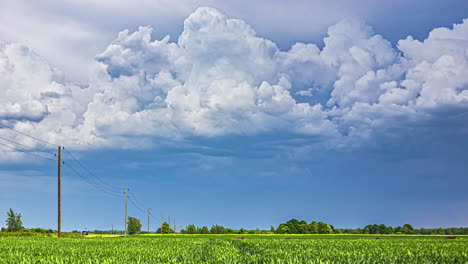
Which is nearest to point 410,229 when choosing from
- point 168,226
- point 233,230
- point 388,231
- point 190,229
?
point 388,231

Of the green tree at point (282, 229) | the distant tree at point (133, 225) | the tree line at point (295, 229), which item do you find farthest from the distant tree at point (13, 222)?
the green tree at point (282, 229)

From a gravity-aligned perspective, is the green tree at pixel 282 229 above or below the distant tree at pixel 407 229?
above

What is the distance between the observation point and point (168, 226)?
170875 mm

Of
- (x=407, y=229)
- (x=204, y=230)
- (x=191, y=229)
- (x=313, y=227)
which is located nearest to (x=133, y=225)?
(x=191, y=229)

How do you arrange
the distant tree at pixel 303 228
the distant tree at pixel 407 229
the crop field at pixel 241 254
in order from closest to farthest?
1. the crop field at pixel 241 254
2. the distant tree at pixel 407 229
3. the distant tree at pixel 303 228

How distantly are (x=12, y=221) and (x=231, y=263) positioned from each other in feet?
535

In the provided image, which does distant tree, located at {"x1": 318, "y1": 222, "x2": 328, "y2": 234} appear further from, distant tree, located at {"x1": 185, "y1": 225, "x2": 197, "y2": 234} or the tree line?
distant tree, located at {"x1": 185, "y1": 225, "x2": 197, "y2": 234}

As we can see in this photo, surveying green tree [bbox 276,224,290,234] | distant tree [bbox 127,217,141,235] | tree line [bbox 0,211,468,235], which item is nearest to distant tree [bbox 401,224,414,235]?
tree line [bbox 0,211,468,235]

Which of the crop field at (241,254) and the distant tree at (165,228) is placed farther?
the distant tree at (165,228)

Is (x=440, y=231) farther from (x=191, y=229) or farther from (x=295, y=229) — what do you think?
(x=191, y=229)

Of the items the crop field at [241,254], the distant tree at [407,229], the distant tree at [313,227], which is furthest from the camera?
the distant tree at [313,227]

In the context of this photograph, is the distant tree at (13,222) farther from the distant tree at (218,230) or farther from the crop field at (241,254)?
the crop field at (241,254)

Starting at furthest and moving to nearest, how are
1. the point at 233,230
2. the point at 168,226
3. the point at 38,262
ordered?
1. the point at 168,226
2. the point at 233,230
3. the point at 38,262

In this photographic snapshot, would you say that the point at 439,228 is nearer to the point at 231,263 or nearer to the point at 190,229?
the point at 190,229
